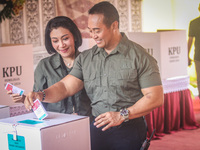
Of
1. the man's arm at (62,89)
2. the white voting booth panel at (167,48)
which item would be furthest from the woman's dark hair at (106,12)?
the white voting booth panel at (167,48)

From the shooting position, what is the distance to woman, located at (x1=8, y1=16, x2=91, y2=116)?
6.88 ft

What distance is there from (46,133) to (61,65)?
938 mm

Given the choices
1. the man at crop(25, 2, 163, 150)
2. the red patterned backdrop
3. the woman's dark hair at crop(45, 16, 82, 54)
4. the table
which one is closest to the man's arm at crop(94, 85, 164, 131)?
the man at crop(25, 2, 163, 150)

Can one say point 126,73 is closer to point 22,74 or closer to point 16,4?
point 22,74

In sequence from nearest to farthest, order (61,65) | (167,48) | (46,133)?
(46,133)
(61,65)
(167,48)

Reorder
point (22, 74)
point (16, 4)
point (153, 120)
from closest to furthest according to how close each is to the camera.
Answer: point (22, 74) → point (16, 4) → point (153, 120)

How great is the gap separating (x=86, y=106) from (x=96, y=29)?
59cm

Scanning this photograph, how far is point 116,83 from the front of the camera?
1.70 m

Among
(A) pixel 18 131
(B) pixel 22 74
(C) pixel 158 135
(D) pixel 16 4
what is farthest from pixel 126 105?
(C) pixel 158 135

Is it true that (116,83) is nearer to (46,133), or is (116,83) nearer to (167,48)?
(46,133)

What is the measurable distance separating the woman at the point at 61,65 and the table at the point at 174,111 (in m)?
2.04

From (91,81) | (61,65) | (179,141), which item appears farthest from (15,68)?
(179,141)

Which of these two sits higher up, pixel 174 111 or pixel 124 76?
pixel 124 76

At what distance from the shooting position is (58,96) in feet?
6.05
